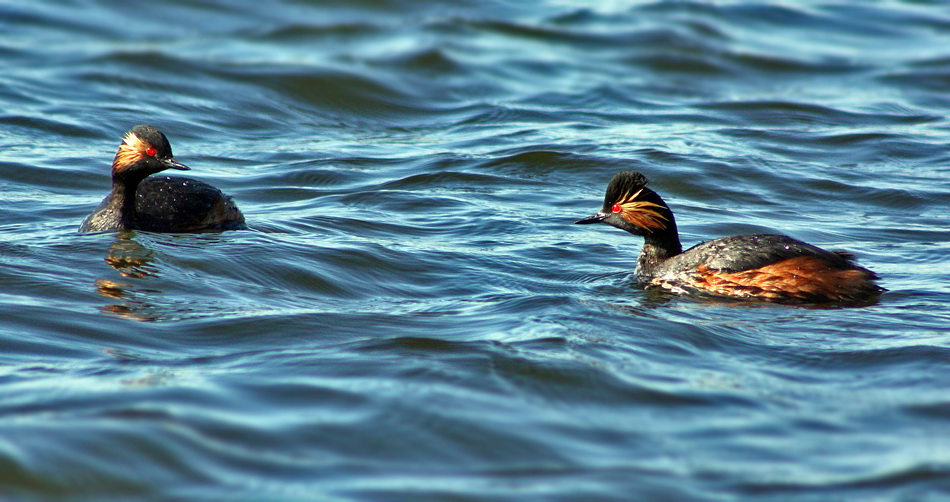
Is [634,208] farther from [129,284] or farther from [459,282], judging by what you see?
[129,284]

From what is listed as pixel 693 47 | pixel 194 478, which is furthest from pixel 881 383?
pixel 693 47

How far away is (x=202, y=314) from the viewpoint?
23.5 ft

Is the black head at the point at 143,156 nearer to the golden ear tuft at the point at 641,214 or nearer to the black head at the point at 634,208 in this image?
the black head at the point at 634,208

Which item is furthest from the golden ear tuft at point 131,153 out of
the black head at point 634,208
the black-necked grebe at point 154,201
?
the black head at point 634,208

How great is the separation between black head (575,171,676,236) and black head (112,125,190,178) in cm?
362

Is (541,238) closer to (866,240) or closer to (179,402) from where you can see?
(866,240)

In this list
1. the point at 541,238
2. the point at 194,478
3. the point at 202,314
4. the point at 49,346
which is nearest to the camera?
the point at 194,478

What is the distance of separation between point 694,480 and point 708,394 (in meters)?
1.02

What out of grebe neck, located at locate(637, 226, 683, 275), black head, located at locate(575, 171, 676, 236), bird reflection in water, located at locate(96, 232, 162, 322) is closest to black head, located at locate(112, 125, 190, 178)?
bird reflection in water, located at locate(96, 232, 162, 322)

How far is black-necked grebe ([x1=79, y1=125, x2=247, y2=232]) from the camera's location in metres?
9.57

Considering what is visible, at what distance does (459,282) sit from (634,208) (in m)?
1.56

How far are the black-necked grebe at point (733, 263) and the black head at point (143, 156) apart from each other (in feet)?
12.0

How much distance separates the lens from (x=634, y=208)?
8812 millimetres

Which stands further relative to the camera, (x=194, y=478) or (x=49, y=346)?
(x=49, y=346)
